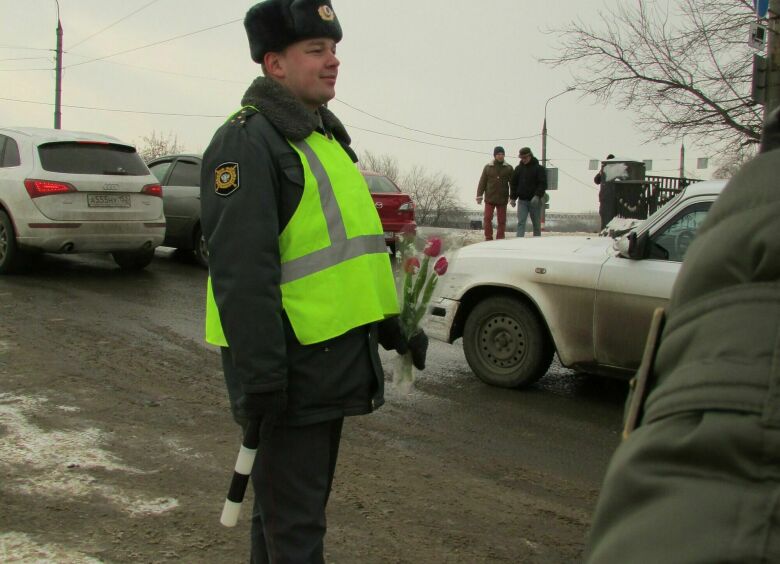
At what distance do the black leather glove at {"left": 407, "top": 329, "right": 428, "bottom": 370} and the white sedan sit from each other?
87.6 inches

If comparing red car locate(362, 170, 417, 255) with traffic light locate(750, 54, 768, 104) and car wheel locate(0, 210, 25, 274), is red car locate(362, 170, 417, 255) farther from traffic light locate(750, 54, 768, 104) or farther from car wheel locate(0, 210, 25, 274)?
traffic light locate(750, 54, 768, 104)

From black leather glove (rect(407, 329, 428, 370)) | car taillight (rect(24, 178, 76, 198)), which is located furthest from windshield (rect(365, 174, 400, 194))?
black leather glove (rect(407, 329, 428, 370))

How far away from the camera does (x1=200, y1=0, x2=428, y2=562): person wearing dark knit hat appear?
217 centimetres

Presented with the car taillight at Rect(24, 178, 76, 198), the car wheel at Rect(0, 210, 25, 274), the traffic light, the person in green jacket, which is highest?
the traffic light

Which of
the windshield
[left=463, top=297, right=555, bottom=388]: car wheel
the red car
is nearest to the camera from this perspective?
[left=463, top=297, right=555, bottom=388]: car wheel

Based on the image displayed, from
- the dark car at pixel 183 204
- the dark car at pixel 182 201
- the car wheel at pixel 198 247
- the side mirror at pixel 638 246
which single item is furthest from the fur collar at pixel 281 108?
the car wheel at pixel 198 247

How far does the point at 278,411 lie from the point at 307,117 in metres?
0.86

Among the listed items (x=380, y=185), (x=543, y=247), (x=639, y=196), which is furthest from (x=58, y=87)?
(x=543, y=247)

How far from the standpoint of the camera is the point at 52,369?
236 inches

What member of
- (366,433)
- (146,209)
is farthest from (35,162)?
(366,433)

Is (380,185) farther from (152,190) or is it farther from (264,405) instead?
(264,405)

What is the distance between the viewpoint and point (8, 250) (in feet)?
32.4

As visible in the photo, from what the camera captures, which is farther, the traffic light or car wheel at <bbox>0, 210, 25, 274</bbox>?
car wheel at <bbox>0, 210, 25, 274</bbox>

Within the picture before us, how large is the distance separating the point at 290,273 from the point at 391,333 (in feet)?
1.77
